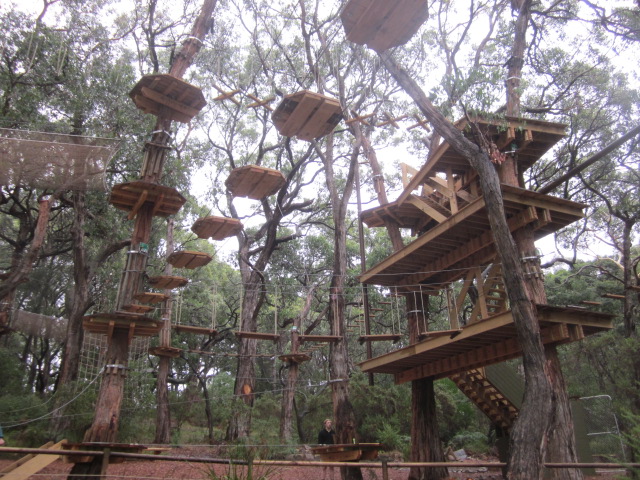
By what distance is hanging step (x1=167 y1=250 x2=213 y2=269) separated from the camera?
920 cm

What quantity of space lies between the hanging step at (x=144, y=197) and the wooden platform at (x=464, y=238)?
4361 mm

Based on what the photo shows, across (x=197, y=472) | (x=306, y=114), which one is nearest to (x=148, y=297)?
(x=197, y=472)

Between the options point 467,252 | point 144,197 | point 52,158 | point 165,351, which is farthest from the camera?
point 165,351

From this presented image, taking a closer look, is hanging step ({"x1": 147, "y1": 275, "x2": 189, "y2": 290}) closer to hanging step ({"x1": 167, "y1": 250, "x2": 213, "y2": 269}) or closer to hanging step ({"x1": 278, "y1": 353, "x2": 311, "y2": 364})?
hanging step ({"x1": 167, "y1": 250, "x2": 213, "y2": 269})

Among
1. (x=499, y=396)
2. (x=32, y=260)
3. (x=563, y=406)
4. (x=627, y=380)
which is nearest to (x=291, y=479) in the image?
(x=499, y=396)

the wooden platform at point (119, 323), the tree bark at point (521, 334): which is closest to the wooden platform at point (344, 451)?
the tree bark at point (521, 334)

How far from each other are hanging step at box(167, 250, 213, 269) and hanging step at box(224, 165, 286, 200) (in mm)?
1385

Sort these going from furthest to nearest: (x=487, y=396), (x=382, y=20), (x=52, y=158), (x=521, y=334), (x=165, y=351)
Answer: (x=165, y=351) → (x=487, y=396) → (x=52, y=158) → (x=382, y=20) → (x=521, y=334)

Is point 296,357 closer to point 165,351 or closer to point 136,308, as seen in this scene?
point 165,351

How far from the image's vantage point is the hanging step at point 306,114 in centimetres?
732

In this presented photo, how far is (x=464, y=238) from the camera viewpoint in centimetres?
901

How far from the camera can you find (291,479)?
10.1 m

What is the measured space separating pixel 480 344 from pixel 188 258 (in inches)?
222

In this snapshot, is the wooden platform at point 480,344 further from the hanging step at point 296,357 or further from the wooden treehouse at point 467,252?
the hanging step at point 296,357
